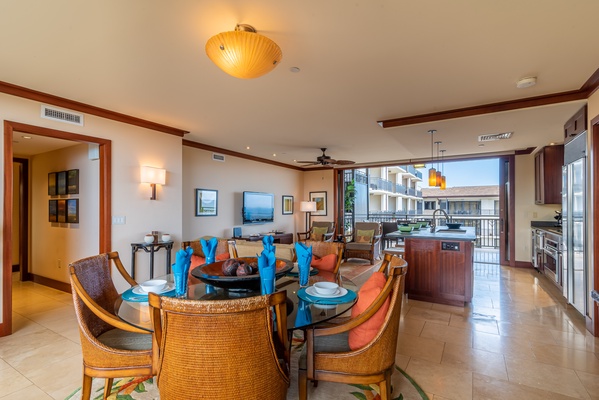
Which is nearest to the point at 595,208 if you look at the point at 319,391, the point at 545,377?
the point at 545,377

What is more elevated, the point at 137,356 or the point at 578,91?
the point at 578,91

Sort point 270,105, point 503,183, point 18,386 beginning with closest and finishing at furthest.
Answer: point 18,386 < point 270,105 < point 503,183

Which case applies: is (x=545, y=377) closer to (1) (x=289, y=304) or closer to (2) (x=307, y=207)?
(1) (x=289, y=304)

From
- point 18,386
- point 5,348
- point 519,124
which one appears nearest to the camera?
point 18,386

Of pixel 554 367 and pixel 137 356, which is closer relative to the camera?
pixel 137 356

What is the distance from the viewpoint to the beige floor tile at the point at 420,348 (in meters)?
2.61

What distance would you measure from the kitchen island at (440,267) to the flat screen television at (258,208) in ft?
12.4

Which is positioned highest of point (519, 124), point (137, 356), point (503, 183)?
point (519, 124)

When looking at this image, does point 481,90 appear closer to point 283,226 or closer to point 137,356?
point 137,356

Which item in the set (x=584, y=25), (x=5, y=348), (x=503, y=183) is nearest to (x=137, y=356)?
(x=5, y=348)

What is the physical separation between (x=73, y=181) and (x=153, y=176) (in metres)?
1.58

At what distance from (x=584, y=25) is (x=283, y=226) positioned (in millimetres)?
7098

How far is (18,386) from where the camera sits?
7.18 feet

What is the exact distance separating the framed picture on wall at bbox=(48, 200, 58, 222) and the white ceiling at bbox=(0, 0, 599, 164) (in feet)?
8.18
